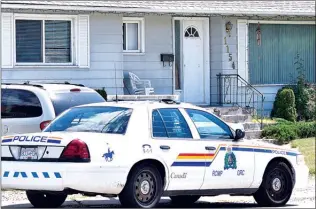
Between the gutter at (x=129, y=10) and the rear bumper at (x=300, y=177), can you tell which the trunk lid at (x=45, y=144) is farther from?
the gutter at (x=129, y=10)

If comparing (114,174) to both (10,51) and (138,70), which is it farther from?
(138,70)

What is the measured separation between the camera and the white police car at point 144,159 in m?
11.6

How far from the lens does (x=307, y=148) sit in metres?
21.1

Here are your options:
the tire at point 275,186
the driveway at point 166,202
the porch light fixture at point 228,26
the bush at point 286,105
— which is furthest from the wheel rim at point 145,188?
the porch light fixture at point 228,26

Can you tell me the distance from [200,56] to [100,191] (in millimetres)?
13728

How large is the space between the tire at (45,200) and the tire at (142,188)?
1363mm

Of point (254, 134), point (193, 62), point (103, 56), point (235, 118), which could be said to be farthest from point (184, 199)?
point (193, 62)

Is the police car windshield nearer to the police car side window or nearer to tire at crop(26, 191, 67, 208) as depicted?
the police car side window

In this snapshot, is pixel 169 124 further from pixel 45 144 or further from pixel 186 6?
pixel 186 6

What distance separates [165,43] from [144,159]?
12567 millimetres

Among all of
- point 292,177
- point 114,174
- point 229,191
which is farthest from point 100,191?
point 292,177

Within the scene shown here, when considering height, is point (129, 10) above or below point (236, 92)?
above

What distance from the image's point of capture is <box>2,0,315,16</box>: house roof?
2206cm

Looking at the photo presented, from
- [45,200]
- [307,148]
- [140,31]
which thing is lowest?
[45,200]
